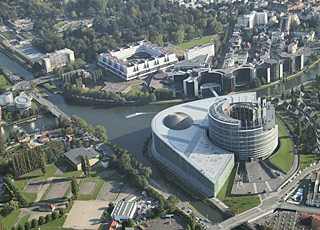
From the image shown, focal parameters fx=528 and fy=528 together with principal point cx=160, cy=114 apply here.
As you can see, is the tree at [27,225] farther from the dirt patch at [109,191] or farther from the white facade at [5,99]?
the white facade at [5,99]

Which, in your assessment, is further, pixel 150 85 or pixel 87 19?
pixel 87 19

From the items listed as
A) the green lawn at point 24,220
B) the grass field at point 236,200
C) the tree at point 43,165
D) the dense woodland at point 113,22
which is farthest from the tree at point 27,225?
the dense woodland at point 113,22

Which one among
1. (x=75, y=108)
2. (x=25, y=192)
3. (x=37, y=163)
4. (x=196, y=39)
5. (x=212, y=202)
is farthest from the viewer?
(x=196, y=39)

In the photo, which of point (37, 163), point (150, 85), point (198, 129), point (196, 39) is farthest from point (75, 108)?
point (196, 39)

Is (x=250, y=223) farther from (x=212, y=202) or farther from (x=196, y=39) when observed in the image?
(x=196, y=39)

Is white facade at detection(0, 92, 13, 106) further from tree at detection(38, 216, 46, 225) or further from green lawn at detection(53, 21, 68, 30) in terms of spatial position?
green lawn at detection(53, 21, 68, 30)

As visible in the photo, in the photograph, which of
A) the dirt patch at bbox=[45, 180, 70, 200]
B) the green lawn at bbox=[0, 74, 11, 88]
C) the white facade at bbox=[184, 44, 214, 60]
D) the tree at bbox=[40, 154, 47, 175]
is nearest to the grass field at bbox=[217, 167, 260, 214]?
the dirt patch at bbox=[45, 180, 70, 200]

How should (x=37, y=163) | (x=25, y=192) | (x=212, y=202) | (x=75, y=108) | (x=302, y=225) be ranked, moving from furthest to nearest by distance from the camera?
(x=75, y=108) < (x=37, y=163) < (x=25, y=192) < (x=212, y=202) < (x=302, y=225)
